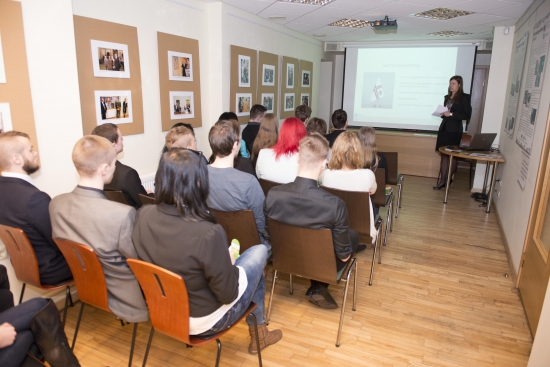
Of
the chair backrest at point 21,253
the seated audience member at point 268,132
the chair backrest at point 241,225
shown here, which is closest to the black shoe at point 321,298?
the chair backrest at point 241,225

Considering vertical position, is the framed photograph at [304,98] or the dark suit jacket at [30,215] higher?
the framed photograph at [304,98]

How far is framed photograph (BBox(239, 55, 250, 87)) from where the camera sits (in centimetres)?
524

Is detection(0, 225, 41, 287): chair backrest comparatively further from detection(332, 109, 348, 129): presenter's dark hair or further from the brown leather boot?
detection(332, 109, 348, 129): presenter's dark hair

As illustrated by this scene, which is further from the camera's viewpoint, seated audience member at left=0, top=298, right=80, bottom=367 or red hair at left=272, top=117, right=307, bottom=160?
red hair at left=272, top=117, right=307, bottom=160

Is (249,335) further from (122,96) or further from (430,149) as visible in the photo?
(430,149)

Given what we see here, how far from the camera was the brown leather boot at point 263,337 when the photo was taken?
7.75ft

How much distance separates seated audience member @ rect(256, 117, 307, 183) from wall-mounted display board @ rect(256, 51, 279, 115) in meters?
2.80

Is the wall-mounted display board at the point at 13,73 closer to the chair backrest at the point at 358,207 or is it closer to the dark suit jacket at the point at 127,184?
the dark suit jacket at the point at 127,184

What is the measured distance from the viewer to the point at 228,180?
246 centimetres

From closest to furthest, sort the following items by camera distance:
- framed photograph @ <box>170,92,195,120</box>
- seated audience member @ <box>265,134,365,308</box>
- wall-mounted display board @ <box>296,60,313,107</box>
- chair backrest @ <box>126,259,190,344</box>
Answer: chair backrest @ <box>126,259,190,344</box> < seated audience member @ <box>265,134,365,308</box> < framed photograph @ <box>170,92,195,120</box> < wall-mounted display board @ <box>296,60,313,107</box>

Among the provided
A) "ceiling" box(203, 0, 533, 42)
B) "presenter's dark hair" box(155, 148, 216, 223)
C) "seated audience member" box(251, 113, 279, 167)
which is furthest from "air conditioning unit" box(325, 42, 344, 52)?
"presenter's dark hair" box(155, 148, 216, 223)

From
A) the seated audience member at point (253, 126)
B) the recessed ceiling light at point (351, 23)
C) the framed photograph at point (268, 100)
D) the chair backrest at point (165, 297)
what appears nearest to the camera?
the chair backrest at point (165, 297)

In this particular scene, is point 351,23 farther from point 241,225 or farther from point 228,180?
point 241,225

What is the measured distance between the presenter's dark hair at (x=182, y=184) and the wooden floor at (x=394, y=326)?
121 cm
